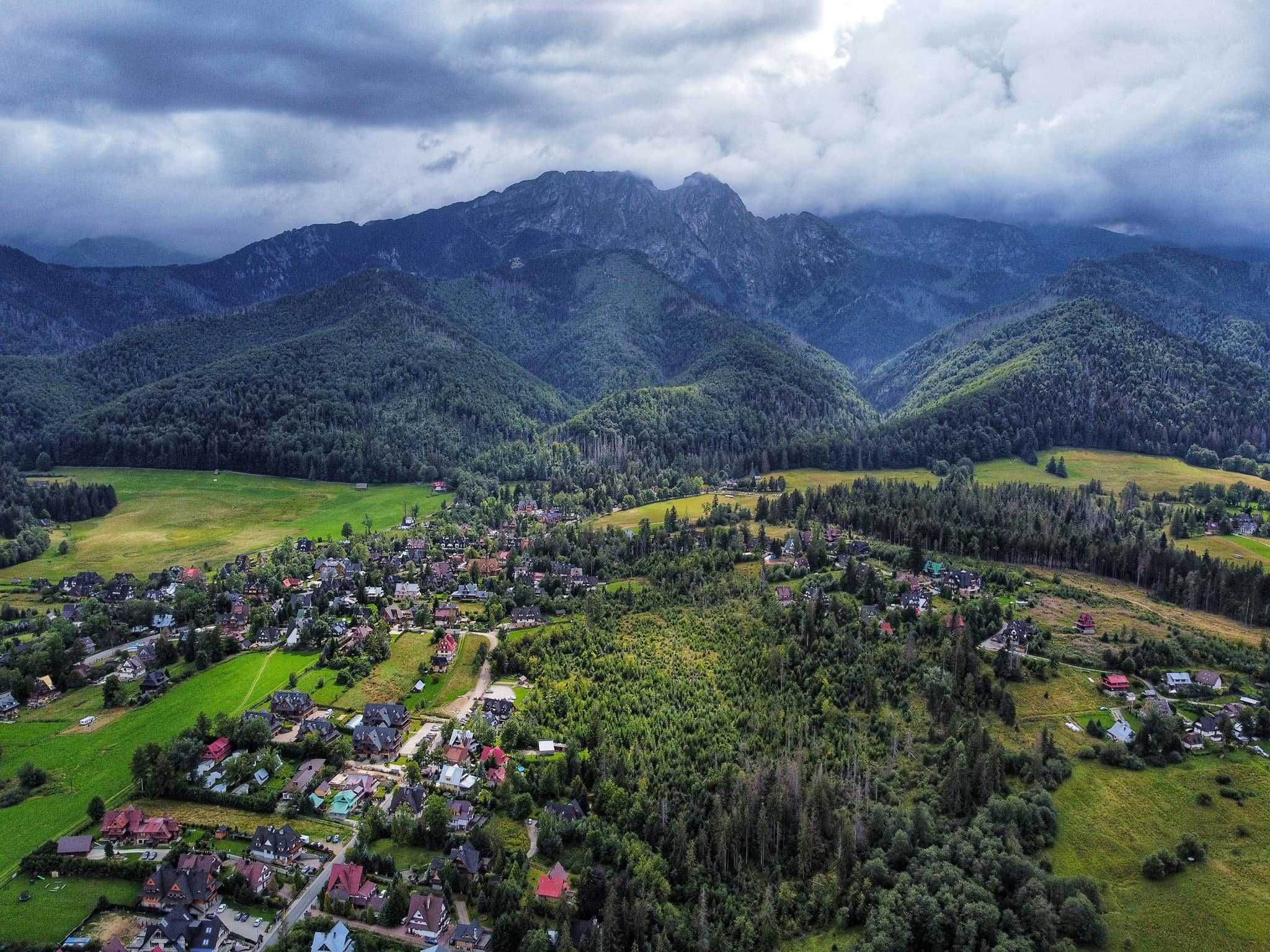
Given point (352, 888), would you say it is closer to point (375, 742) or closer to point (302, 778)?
point (302, 778)

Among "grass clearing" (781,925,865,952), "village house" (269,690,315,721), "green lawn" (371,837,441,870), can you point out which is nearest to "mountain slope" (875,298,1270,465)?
"village house" (269,690,315,721)

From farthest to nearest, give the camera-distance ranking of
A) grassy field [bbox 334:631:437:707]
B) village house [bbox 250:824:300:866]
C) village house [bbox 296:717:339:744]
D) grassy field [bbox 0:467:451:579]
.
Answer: grassy field [bbox 0:467:451:579] < grassy field [bbox 334:631:437:707] < village house [bbox 296:717:339:744] < village house [bbox 250:824:300:866]

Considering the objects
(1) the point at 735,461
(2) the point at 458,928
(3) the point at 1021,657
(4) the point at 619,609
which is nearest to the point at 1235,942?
(3) the point at 1021,657

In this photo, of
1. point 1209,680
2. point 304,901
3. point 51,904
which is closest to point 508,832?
point 304,901

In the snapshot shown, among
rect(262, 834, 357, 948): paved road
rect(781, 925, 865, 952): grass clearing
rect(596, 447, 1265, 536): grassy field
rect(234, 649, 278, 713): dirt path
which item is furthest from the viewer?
rect(596, 447, 1265, 536): grassy field

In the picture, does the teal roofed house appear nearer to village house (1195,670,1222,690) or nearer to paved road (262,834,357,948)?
paved road (262,834,357,948)

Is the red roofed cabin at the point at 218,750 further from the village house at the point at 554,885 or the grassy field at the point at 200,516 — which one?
the grassy field at the point at 200,516

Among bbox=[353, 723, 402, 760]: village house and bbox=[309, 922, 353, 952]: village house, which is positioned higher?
bbox=[353, 723, 402, 760]: village house
